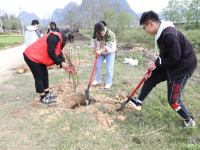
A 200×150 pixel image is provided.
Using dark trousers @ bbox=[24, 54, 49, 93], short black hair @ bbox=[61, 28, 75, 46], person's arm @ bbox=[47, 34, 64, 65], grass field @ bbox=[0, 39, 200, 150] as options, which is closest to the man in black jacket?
grass field @ bbox=[0, 39, 200, 150]

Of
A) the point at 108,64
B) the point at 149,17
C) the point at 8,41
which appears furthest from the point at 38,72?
the point at 8,41

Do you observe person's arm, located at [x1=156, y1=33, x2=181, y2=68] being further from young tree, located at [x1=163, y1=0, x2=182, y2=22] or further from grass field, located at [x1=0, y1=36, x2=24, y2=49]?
young tree, located at [x1=163, y1=0, x2=182, y2=22]

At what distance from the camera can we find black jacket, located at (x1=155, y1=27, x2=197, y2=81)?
5.54ft

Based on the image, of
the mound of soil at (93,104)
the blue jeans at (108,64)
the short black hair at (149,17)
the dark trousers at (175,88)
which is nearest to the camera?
the short black hair at (149,17)

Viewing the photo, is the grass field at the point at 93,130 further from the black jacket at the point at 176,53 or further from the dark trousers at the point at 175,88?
the black jacket at the point at 176,53

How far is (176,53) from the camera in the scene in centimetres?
170

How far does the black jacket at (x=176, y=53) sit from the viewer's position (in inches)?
66.5

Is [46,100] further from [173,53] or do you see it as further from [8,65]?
[8,65]

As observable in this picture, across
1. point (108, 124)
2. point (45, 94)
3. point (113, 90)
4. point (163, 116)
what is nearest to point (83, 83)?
point (113, 90)

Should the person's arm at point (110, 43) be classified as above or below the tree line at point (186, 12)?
below

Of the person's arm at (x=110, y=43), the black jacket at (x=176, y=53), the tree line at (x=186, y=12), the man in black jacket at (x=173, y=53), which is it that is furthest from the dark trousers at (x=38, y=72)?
the tree line at (x=186, y=12)

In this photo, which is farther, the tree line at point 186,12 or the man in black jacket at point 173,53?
the tree line at point 186,12

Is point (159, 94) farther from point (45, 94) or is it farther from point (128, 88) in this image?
point (45, 94)

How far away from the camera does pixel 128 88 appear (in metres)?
3.59
